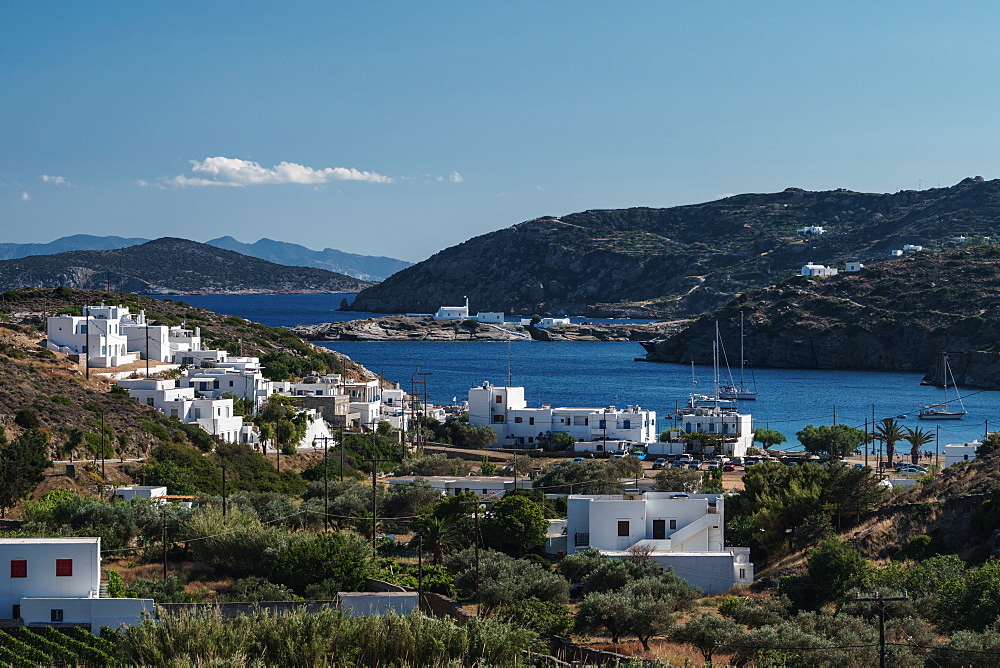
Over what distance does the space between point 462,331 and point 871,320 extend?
61420 millimetres

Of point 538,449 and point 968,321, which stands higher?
point 968,321

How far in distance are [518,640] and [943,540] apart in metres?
12.5

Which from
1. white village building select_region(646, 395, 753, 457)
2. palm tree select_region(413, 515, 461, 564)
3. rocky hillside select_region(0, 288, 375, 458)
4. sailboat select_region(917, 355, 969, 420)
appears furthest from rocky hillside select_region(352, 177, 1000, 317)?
palm tree select_region(413, 515, 461, 564)

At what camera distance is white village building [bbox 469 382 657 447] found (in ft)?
170

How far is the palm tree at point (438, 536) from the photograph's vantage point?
2464cm

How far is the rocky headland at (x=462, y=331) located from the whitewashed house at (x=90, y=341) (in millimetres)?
86031

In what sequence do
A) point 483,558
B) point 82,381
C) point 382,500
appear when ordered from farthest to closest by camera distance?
point 82,381 → point 382,500 → point 483,558

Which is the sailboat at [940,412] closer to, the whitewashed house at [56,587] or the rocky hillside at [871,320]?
the rocky hillside at [871,320]

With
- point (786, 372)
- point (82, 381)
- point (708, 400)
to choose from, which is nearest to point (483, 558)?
point (82, 381)

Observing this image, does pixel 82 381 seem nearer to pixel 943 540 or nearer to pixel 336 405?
pixel 336 405

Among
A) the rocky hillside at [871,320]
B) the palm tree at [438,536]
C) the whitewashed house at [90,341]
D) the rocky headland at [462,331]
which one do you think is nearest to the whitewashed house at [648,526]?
the palm tree at [438,536]

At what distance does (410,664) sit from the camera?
511 inches

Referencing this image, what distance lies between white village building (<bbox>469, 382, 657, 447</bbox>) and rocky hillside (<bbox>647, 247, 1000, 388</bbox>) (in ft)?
179

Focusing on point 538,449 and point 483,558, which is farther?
point 538,449
